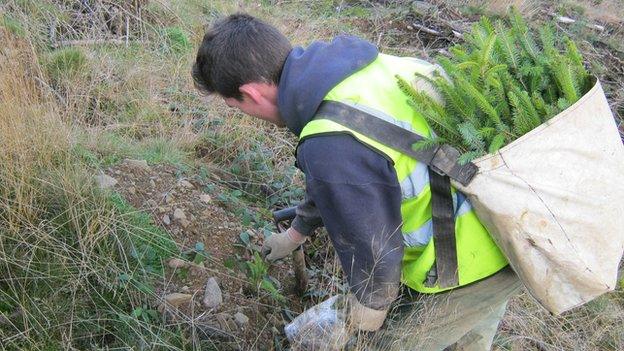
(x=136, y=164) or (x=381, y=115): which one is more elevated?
(x=381, y=115)

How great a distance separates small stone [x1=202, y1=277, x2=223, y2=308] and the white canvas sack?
4.05 feet

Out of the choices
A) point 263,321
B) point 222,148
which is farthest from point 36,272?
point 222,148

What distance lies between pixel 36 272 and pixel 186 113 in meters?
1.74

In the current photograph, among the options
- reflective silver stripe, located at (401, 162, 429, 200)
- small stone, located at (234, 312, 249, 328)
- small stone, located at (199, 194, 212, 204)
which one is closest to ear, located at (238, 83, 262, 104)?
reflective silver stripe, located at (401, 162, 429, 200)

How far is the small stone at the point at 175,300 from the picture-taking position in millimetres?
2447

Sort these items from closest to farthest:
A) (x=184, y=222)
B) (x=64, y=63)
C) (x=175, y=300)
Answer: (x=175, y=300) → (x=184, y=222) → (x=64, y=63)

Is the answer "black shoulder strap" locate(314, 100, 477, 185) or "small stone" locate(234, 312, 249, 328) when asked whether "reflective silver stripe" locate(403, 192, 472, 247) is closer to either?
"black shoulder strap" locate(314, 100, 477, 185)

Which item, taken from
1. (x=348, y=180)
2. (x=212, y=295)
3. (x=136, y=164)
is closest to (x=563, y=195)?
(x=348, y=180)

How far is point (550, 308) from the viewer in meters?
1.99

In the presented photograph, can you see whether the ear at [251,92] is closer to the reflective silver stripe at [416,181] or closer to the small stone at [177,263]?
the reflective silver stripe at [416,181]

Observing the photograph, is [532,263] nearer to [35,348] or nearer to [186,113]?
[35,348]

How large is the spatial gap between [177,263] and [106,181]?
1.68 ft

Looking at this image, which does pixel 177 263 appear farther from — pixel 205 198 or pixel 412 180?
pixel 412 180

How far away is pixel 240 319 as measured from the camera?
2.60m
